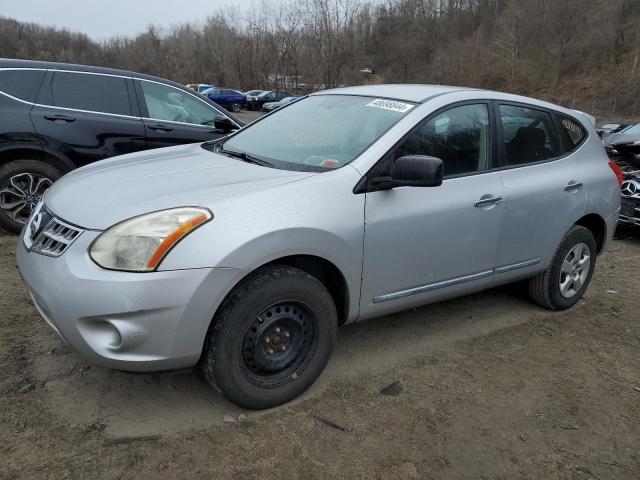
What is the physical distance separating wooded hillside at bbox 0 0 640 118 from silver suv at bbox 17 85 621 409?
33786 millimetres

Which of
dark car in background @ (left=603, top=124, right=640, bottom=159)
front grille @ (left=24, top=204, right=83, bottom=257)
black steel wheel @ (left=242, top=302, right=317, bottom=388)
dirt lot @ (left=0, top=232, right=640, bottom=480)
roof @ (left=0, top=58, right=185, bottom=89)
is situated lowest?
dirt lot @ (left=0, top=232, right=640, bottom=480)

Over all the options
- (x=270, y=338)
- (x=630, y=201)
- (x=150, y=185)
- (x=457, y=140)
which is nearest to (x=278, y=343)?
(x=270, y=338)

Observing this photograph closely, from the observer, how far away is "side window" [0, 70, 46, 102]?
17.4 ft

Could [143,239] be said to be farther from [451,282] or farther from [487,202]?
[487,202]

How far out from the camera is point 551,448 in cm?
262

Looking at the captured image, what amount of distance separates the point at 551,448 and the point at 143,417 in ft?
6.71

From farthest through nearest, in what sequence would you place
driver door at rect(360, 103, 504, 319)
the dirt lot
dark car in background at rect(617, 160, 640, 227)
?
dark car in background at rect(617, 160, 640, 227), driver door at rect(360, 103, 504, 319), the dirt lot

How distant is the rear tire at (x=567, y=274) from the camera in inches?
162

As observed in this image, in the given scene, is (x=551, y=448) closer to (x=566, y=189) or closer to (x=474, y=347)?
(x=474, y=347)

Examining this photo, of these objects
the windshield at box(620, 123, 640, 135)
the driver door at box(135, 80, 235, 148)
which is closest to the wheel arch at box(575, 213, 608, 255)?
the driver door at box(135, 80, 235, 148)

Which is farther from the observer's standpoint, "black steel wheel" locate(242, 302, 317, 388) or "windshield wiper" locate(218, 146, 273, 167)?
"windshield wiper" locate(218, 146, 273, 167)

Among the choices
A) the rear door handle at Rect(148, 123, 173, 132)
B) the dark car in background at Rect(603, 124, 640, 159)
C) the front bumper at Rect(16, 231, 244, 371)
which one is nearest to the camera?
the front bumper at Rect(16, 231, 244, 371)

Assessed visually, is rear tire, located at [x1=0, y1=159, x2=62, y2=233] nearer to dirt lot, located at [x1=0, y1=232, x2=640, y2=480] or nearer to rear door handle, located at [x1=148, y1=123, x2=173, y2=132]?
rear door handle, located at [x1=148, y1=123, x2=173, y2=132]

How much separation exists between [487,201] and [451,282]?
0.57 m
